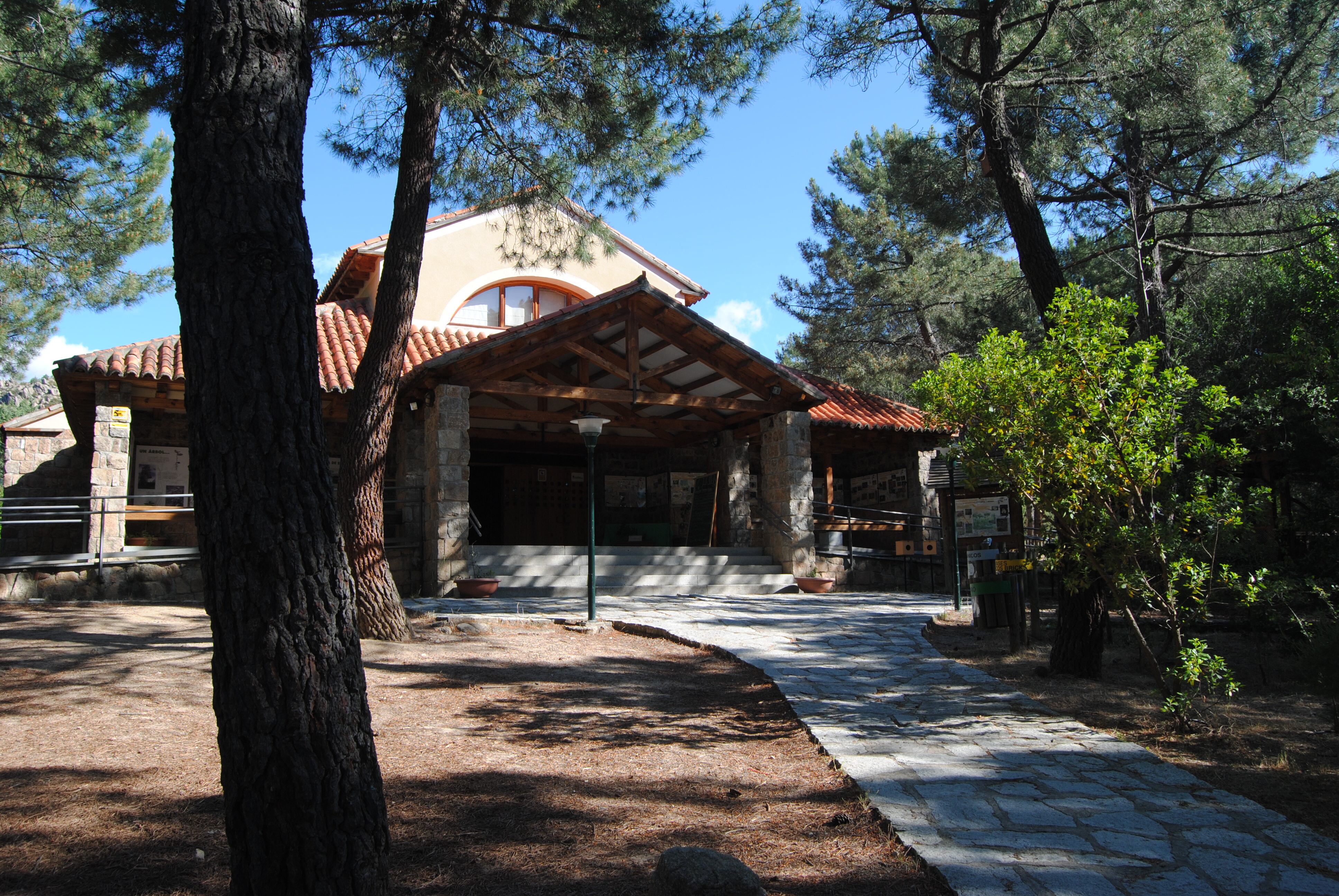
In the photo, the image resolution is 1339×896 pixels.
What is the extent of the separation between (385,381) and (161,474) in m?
7.43

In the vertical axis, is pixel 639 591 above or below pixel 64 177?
below

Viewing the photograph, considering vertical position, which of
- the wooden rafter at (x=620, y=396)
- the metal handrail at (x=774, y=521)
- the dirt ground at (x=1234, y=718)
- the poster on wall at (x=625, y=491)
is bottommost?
the dirt ground at (x=1234, y=718)

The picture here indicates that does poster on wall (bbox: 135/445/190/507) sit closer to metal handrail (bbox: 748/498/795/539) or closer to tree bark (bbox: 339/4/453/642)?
tree bark (bbox: 339/4/453/642)

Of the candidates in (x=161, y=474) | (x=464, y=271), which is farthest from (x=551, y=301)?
(x=161, y=474)

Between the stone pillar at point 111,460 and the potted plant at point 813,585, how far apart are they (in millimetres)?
9108

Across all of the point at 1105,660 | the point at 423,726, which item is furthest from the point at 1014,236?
the point at 423,726

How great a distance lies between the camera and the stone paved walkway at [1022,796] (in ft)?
9.99

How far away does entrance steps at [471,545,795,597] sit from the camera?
11961 mm

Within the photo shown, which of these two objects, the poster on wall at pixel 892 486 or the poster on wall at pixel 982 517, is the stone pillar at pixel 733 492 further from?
the poster on wall at pixel 982 517

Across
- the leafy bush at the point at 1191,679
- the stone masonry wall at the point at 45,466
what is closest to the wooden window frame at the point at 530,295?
the stone masonry wall at the point at 45,466

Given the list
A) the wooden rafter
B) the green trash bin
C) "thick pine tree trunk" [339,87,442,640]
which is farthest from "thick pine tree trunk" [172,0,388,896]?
the wooden rafter

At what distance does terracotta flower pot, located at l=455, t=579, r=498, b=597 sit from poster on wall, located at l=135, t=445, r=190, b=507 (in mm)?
4592

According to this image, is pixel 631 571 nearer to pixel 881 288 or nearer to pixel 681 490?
pixel 681 490

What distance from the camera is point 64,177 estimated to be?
10.2 m
